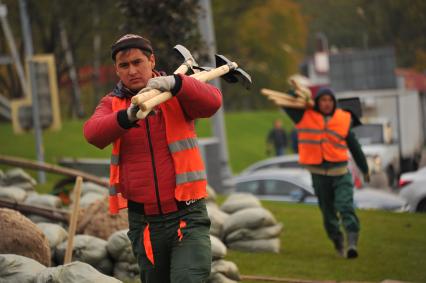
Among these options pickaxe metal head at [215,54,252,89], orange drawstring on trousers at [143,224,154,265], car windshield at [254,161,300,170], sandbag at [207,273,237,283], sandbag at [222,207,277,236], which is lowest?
car windshield at [254,161,300,170]

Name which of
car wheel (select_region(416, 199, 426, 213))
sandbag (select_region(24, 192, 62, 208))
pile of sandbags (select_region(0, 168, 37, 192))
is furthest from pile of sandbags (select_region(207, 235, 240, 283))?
car wheel (select_region(416, 199, 426, 213))

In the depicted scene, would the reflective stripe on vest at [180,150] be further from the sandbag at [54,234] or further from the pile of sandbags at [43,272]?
the sandbag at [54,234]

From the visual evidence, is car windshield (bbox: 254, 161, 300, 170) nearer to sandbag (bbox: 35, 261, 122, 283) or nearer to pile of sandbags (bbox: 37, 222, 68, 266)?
pile of sandbags (bbox: 37, 222, 68, 266)

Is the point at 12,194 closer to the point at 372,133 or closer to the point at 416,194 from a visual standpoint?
the point at 416,194

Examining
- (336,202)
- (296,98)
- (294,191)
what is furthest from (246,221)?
(294,191)

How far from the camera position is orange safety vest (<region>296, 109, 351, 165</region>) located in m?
11.7

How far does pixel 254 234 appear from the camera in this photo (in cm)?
1158

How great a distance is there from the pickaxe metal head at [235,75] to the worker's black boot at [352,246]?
16.3 ft

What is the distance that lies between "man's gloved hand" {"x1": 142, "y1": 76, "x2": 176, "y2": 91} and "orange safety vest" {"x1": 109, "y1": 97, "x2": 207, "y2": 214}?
454mm

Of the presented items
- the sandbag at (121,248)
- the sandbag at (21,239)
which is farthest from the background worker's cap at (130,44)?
the sandbag at (121,248)

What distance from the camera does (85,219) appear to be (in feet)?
34.6

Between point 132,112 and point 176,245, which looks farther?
point 176,245

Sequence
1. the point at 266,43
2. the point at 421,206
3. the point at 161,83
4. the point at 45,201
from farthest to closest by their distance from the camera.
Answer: the point at 266,43
the point at 421,206
the point at 45,201
the point at 161,83

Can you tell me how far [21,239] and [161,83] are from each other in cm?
354
